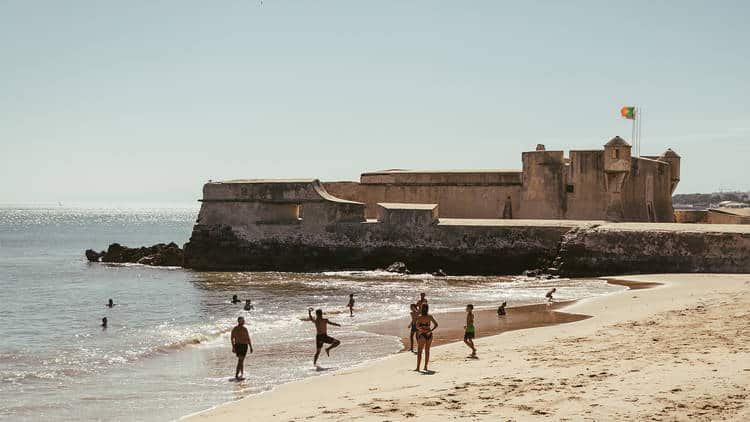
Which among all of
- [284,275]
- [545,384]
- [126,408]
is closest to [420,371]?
[545,384]

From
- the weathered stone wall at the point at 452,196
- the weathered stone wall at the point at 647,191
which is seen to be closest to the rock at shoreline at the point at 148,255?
the weathered stone wall at the point at 452,196

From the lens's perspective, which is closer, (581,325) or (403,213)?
(581,325)

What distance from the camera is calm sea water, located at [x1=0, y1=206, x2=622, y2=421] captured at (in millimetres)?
11188

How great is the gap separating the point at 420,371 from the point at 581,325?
15.9ft

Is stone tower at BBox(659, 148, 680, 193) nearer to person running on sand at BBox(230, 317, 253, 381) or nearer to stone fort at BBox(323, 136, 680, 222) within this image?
stone fort at BBox(323, 136, 680, 222)

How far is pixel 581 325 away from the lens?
583 inches

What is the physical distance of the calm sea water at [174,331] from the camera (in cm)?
1119

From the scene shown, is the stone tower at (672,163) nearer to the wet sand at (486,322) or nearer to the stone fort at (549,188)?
the stone fort at (549,188)

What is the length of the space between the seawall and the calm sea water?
1.13 m

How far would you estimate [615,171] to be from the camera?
97.1 feet

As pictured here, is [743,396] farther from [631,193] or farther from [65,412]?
[631,193]

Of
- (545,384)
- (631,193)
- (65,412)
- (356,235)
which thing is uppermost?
(631,193)

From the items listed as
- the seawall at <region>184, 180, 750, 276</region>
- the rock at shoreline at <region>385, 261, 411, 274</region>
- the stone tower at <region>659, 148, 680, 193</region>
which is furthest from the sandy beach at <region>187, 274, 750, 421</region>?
the stone tower at <region>659, 148, 680, 193</region>

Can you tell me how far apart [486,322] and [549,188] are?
1538 centimetres
